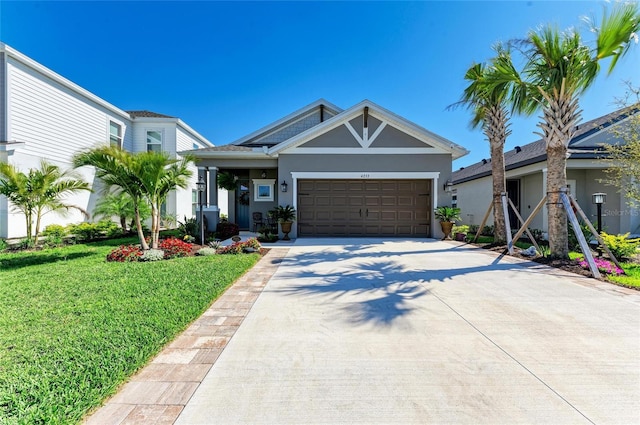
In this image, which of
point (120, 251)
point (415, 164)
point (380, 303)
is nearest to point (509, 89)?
point (415, 164)

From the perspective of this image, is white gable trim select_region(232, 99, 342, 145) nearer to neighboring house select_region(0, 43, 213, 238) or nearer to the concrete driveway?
neighboring house select_region(0, 43, 213, 238)

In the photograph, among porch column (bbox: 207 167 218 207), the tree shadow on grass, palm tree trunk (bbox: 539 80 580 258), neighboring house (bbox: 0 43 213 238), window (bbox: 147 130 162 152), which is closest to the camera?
the tree shadow on grass

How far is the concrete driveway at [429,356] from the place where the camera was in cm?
196

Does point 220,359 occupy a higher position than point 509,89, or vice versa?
point 509,89

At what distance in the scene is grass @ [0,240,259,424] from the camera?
2.01 m

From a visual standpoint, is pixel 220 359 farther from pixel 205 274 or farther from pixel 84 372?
pixel 205 274

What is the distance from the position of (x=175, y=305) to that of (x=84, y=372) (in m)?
1.54

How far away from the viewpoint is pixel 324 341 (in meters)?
2.91

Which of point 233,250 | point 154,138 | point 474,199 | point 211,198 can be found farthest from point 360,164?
point 154,138

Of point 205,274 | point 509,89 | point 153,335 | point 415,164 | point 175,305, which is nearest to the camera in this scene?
point 153,335

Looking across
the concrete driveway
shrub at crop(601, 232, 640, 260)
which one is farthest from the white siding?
shrub at crop(601, 232, 640, 260)

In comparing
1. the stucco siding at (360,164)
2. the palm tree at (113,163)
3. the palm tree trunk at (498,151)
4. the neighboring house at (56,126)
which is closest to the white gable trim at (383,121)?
the stucco siding at (360,164)

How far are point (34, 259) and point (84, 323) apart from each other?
6.33 metres

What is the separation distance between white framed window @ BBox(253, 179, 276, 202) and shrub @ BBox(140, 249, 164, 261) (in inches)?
281
